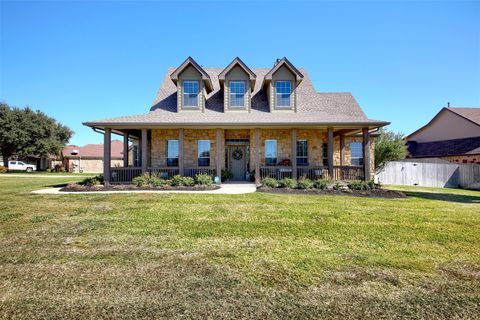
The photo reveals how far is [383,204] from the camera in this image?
8.67 metres

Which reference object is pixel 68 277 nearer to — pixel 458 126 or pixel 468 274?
pixel 468 274

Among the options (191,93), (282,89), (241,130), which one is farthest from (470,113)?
(191,93)

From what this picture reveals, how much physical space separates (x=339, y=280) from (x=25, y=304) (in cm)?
410

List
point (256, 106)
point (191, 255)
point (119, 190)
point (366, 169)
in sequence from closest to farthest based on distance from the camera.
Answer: point (191, 255), point (119, 190), point (366, 169), point (256, 106)

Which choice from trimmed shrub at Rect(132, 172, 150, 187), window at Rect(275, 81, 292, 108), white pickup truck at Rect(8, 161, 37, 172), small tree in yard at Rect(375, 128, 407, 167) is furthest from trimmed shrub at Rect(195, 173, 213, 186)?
white pickup truck at Rect(8, 161, 37, 172)

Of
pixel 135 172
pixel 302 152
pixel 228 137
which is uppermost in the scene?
pixel 228 137

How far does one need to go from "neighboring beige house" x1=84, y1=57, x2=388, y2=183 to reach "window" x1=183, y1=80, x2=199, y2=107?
0.06 metres

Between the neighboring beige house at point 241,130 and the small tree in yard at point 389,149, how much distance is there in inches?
318

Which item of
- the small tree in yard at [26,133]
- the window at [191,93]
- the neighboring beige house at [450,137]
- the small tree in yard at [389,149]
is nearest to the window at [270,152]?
the window at [191,93]

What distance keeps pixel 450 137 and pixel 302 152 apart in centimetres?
2140

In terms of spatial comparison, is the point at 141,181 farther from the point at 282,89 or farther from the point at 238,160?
the point at 282,89

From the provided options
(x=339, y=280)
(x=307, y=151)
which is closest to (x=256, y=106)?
(x=307, y=151)

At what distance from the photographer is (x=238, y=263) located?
4035 mm

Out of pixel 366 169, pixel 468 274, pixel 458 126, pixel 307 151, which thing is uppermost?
pixel 458 126
